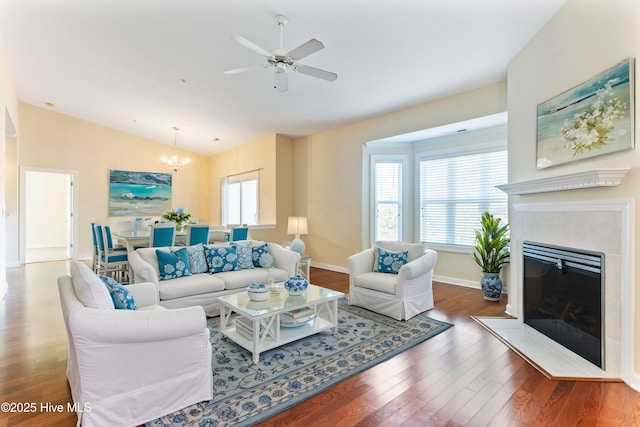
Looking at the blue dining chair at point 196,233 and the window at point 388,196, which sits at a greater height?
the window at point 388,196

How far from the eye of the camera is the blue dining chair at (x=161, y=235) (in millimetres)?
4600

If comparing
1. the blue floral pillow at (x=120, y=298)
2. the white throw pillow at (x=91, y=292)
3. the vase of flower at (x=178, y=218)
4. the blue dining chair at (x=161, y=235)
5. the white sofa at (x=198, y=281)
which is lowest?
the white sofa at (x=198, y=281)

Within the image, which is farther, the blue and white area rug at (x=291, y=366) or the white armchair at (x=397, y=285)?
the white armchair at (x=397, y=285)

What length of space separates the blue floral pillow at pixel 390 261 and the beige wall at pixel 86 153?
20.6 feet

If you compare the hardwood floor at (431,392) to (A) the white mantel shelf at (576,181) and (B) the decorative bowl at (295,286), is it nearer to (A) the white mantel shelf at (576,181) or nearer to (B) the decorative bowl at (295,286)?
(B) the decorative bowl at (295,286)

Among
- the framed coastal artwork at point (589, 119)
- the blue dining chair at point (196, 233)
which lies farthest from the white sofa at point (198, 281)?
the framed coastal artwork at point (589, 119)

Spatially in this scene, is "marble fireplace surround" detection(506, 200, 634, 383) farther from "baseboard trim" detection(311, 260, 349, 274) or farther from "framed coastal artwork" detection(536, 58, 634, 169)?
"baseboard trim" detection(311, 260, 349, 274)

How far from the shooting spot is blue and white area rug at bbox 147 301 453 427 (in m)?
1.91

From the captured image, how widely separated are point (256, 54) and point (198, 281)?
2.83m

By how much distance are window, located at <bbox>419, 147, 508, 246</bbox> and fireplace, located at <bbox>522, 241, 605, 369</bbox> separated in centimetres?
166

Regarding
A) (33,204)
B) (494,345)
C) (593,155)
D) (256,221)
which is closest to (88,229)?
(33,204)

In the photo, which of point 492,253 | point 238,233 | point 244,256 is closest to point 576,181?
point 492,253

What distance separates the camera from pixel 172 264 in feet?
11.9

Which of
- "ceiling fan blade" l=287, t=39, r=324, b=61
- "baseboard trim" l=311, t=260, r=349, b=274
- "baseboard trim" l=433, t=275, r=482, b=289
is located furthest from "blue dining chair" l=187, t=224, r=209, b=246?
"baseboard trim" l=433, t=275, r=482, b=289
